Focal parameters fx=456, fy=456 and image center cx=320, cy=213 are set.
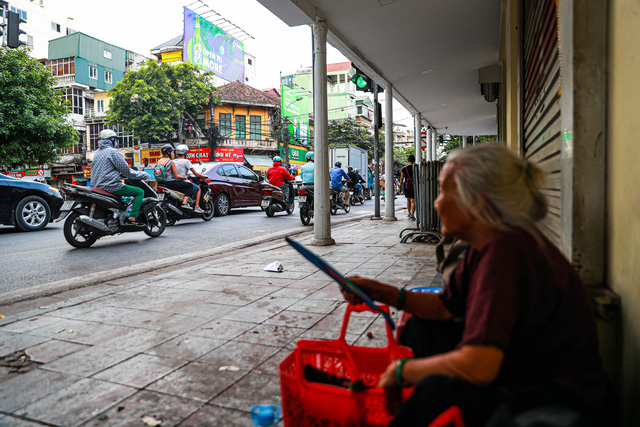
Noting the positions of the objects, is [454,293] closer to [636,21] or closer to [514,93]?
[636,21]

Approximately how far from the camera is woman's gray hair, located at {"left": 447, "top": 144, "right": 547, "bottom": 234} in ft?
4.30

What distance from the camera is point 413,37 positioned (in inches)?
325

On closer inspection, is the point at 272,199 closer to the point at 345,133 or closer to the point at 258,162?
the point at 258,162

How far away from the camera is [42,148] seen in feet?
60.5

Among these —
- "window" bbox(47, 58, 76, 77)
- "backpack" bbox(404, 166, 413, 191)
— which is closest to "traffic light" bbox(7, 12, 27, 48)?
"backpack" bbox(404, 166, 413, 191)

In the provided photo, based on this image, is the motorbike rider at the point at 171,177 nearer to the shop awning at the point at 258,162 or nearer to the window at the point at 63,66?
the shop awning at the point at 258,162

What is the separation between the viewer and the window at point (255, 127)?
42562mm

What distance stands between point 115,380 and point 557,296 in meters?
2.27

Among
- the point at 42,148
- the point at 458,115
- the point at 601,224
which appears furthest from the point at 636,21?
the point at 42,148

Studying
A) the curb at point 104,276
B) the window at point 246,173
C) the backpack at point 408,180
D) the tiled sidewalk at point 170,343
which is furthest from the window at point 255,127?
the tiled sidewalk at point 170,343

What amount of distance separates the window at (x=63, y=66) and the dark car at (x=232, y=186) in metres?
36.6

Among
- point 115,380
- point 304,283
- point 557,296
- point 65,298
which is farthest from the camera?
point 304,283

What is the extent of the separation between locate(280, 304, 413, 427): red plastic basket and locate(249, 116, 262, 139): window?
41.7 metres

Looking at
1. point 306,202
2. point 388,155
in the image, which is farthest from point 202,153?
point 306,202
